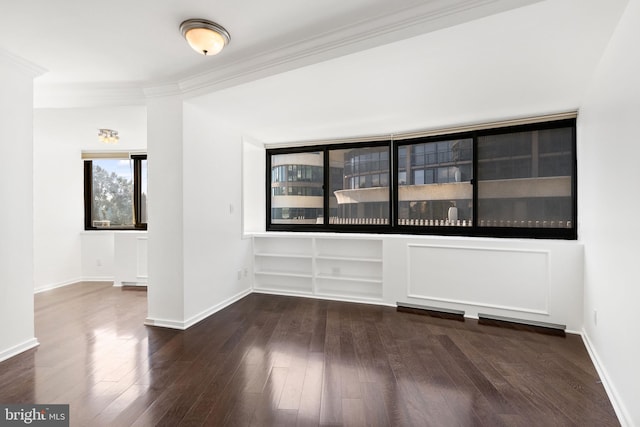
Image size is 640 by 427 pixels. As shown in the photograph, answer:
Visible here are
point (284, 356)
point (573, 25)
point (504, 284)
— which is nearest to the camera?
point (573, 25)

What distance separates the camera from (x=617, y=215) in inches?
73.9

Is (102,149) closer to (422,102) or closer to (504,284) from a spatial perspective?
(422,102)

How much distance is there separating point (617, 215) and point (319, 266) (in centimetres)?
333

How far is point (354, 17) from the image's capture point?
76.6 inches

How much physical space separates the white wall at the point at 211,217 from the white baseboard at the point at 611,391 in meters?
3.54

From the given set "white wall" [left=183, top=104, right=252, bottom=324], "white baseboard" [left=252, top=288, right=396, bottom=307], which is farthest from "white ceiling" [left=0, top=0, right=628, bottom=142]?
Result: "white baseboard" [left=252, top=288, right=396, bottom=307]

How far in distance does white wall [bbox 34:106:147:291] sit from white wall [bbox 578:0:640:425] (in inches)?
191

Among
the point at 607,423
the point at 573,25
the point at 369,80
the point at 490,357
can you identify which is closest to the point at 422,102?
the point at 369,80

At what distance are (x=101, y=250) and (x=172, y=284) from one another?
3274mm

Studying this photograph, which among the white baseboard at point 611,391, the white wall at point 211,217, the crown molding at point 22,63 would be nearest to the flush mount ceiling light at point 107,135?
the crown molding at point 22,63

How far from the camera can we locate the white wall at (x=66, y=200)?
4.25m

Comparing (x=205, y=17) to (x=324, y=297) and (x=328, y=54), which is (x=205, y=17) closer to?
(x=328, y=54)

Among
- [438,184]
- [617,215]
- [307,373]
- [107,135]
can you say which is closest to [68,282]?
[107,135]

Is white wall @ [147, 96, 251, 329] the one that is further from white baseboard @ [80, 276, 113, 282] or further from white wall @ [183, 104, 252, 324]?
white baseboard @ [80, 276, 113, 282]
